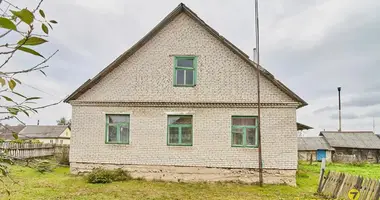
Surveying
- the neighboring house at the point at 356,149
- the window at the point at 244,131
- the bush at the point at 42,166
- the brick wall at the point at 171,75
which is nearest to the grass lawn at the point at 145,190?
the window at the point at 244,131

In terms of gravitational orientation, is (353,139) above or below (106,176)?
above

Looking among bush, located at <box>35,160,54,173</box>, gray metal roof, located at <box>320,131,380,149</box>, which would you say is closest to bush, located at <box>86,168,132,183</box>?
bush, located at <box>35,160,54,173</box>

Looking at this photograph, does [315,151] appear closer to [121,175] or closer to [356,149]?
[356,149]

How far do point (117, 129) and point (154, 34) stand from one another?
4.52 meters

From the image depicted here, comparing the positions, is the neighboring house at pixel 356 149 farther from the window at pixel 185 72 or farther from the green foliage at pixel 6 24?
the green foliage at pixel 6 24

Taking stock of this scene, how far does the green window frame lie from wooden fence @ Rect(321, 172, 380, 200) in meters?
8.10

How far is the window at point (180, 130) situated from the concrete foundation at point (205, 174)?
3.58 ft

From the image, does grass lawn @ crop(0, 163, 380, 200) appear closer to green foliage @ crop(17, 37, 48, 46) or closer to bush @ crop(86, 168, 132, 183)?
bush @ crop(86, 168, 132, 183)

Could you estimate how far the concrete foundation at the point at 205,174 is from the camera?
12.5 meters

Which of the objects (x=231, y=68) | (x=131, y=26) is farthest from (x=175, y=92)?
(x=131, y=26)

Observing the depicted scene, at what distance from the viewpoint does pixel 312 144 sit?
3581 centimetres

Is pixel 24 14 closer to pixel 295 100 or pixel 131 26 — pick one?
pixel 295 100

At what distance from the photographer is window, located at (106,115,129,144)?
13.2m

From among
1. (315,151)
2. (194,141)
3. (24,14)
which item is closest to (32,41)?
(24,14)
